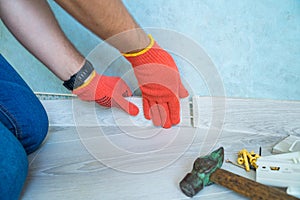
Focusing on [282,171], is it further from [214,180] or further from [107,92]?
[107,92]

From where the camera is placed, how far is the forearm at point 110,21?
Answer: 70cm

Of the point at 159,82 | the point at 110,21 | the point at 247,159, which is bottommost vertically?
the point at 247,159

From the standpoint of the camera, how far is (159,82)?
2.81 ft

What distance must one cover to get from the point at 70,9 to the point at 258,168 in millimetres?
579

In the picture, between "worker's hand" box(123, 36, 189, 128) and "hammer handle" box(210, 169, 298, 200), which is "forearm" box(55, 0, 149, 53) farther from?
"hammer handle" box(210, 169, 298, 200)

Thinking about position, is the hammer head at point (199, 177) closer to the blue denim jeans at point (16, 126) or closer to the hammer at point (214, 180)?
the hammer at point (214, 180)

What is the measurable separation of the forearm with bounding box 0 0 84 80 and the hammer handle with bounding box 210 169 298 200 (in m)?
0.51

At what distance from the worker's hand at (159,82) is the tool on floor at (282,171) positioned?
1.01 feet

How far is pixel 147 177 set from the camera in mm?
735

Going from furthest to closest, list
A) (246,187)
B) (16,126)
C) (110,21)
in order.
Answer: (16,126) → (110,21) → (246,187)

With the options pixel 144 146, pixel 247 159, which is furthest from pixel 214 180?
pixel 144 146

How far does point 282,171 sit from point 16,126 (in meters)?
0.69

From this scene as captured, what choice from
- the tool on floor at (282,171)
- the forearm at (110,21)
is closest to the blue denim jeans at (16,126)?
the forearm at (110,21)

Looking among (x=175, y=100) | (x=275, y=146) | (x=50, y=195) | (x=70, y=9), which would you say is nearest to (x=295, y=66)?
(x=275, y=146)
